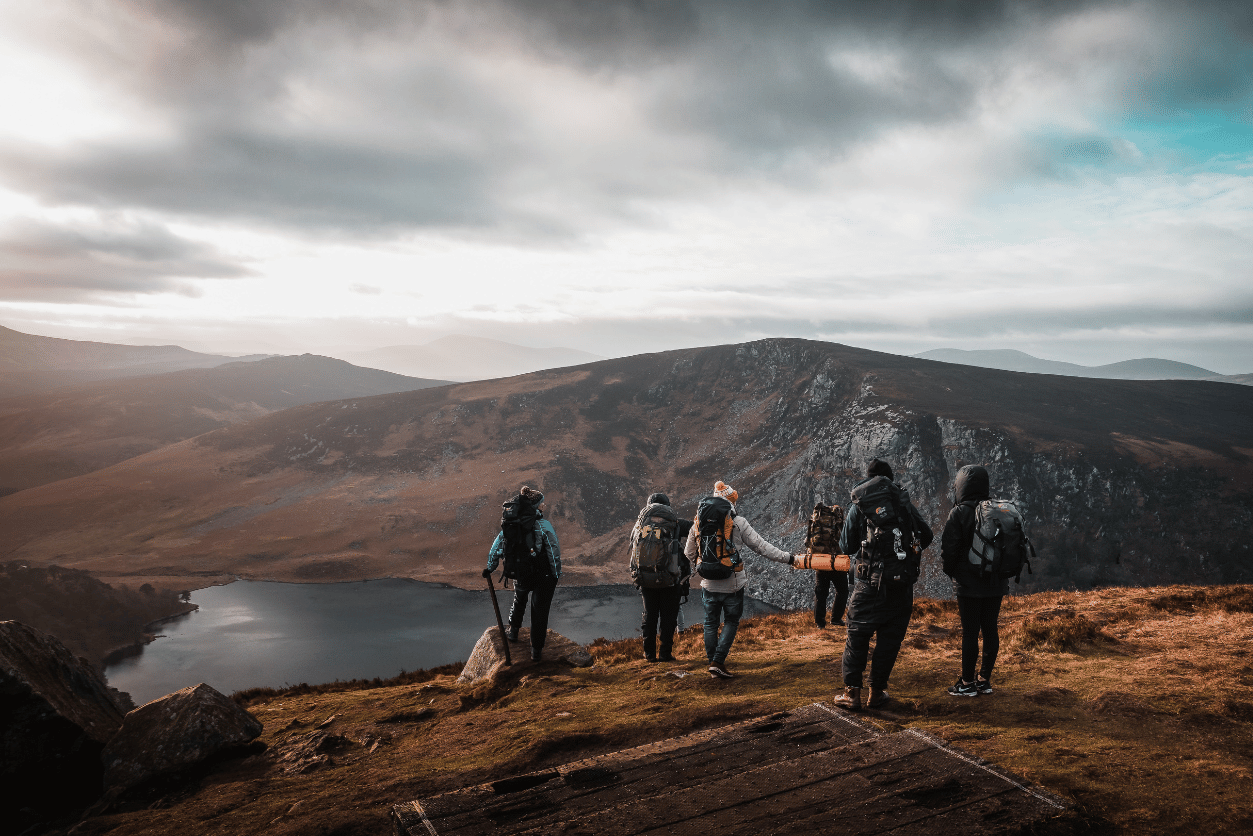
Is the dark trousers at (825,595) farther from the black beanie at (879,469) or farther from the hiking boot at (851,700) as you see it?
the hiking boot at (851,700)

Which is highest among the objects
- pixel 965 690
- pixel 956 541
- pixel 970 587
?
pixel 956 541

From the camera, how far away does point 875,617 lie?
7.38m

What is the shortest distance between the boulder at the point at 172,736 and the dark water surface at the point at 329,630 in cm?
3349

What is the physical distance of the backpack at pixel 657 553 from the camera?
1041cm

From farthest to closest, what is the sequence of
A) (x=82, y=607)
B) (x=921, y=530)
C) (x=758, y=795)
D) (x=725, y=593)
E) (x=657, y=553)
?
(x=82, y=607), (x=657, y=553), (x=725, y=593), (x=921, y=530), (x=758, y=795)

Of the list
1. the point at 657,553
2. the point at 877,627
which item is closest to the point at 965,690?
the point at 877,627

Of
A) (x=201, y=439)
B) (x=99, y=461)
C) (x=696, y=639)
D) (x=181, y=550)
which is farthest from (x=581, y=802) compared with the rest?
(x=99, y=461)

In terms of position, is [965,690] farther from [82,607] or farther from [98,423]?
[98,423]

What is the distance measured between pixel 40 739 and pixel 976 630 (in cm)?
1208

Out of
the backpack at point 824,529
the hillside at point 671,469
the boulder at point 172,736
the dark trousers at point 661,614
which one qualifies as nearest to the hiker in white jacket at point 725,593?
the dark trousers at point 661,614

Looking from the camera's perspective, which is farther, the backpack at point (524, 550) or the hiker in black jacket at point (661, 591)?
the backpack at point (524, 550)

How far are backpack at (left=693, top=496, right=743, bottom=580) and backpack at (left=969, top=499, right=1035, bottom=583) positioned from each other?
10.8 feet

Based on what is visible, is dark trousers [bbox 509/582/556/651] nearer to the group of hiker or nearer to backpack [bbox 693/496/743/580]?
the group of hiker

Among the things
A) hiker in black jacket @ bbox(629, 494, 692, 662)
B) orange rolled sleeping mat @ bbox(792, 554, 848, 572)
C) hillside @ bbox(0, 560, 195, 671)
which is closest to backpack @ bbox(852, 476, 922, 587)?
orange rolled sleeping mat @ bbox(792, 554, 848, 572)
